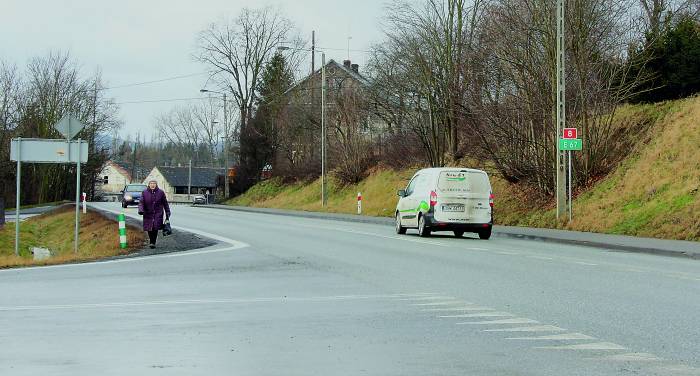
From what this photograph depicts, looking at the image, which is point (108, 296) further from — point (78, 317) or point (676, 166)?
point (676, 166)

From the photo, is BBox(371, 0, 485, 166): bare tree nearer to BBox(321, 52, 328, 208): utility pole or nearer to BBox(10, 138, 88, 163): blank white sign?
BBox(321, 52, 328, 208): utility pole

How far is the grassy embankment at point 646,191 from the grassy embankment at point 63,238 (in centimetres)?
1354

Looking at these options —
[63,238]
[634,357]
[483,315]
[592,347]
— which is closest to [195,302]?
[483,315]

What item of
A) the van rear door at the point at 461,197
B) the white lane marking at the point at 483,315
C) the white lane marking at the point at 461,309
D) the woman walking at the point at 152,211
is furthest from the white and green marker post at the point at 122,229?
the white lane marking at the point at 483,315

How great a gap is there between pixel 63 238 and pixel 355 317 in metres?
29.3

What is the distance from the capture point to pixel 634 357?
7215mm

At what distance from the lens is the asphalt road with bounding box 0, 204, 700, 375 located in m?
7.05

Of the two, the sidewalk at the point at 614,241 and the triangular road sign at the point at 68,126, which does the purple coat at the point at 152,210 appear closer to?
the triangular road sign at the point at 68,126

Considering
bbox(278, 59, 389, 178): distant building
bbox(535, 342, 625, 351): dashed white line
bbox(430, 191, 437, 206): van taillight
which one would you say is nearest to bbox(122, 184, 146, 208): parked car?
bbox(278, 59, 389, 178): distant building

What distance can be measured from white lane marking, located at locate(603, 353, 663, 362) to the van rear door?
17006mm

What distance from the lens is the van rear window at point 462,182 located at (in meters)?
24.4

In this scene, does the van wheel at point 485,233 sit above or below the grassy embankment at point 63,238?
above

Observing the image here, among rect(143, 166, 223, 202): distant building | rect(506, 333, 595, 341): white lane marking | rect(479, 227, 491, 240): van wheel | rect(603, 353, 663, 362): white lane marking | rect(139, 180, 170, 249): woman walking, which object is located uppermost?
rect(143, 166, 223, 202): distant building

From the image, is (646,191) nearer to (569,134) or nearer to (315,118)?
(569,134)
